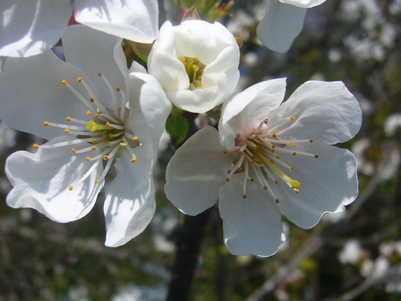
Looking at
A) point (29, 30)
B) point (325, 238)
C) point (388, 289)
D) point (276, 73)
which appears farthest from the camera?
point (388, 289)

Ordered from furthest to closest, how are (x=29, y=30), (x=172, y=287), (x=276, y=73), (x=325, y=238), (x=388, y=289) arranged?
(x=388, y=289) → (x=276, y=73) → (x=325, y=238) → (x=172, y=287) → (x=29, y=30)

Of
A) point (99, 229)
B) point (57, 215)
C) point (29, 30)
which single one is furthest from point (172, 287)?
point (99, 229)

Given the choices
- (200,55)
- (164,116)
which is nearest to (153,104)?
(164,116)

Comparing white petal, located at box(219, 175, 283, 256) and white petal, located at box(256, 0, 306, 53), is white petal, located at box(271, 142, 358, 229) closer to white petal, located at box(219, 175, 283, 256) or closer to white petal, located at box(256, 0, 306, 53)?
white petal, located at box(219, 175, 283, 256)

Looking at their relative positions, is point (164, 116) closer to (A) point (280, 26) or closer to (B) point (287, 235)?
(A) point (280, 26)

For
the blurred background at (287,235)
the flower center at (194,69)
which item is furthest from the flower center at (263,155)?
the blurred background at (287,235)

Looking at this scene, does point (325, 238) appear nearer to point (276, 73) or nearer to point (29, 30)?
point (276, 73)

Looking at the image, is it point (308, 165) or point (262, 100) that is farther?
point (308, 165)
